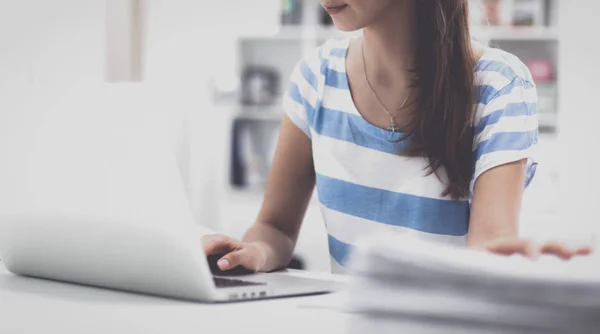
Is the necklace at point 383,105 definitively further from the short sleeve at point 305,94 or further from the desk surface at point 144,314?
the desk surface at point 144,314

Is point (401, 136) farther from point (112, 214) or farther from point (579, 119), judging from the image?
point (579, 119)

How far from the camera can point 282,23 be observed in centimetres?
401

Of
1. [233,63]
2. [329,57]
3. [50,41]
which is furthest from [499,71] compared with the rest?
[233,63]

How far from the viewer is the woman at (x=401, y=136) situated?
1083mm

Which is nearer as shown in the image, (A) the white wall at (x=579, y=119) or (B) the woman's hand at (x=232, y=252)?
(B) the woman's hand at (x=232, y=252)

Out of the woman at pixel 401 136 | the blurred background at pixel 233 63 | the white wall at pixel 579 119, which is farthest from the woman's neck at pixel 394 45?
the white wall at pixel 579 119

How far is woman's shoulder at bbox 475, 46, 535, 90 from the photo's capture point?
1134 millimetres

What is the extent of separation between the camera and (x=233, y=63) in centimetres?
437

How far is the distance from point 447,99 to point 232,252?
40 cm

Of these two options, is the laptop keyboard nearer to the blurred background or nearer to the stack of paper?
the stack of paper

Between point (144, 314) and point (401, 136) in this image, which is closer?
point (144, 314)

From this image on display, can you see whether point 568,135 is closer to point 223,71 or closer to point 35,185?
point 223,71

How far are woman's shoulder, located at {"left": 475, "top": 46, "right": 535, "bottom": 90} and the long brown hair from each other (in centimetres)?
1

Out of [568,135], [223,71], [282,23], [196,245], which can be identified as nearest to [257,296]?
[196,245]
